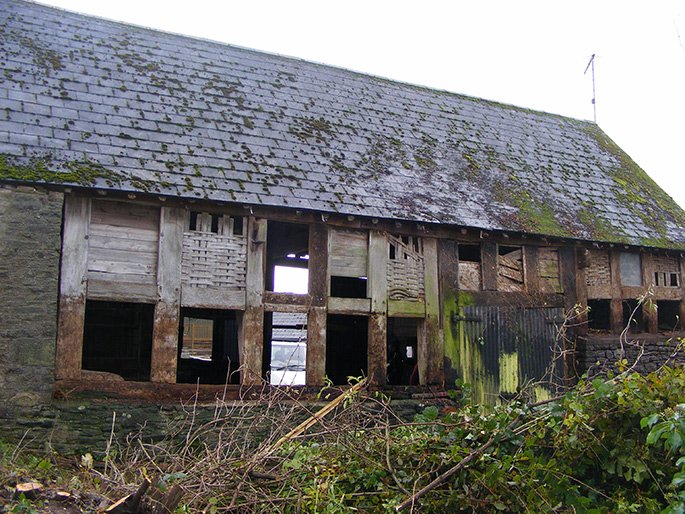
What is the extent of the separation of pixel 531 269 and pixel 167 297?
6.80 m

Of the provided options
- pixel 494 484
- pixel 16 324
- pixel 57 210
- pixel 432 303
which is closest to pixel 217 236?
pixel 57 210

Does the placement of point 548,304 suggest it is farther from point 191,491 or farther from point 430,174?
point 191,491

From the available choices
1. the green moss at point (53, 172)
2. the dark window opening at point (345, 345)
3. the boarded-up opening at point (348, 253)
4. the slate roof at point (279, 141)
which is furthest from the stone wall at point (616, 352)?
the green moss at point (53, 172)

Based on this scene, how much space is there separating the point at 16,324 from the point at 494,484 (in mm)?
6503

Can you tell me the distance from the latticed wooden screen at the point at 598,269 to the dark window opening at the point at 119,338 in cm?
889

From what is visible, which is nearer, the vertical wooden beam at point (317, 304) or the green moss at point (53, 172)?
the green moss at point (53, 172)

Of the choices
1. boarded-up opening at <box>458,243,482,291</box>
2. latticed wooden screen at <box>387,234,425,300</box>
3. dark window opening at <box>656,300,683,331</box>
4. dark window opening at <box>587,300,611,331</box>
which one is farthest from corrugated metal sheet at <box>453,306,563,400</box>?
dark window opening at <box>656,300,683,331</box>

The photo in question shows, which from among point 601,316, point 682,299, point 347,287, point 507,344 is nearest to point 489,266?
point 507,344

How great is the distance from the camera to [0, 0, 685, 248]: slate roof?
400 inches

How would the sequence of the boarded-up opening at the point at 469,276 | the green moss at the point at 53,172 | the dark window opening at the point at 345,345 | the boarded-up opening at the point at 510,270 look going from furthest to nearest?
the dark window opening at the point at 345,345 < the boarded-up opening at the point at 510,270 < the boarded-up opening at the point at 469,276 < the green moss at the point at 53,172

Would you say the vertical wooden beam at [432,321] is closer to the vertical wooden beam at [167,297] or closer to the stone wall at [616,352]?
the stone wall at [616,352]

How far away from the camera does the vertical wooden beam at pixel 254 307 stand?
406 inches

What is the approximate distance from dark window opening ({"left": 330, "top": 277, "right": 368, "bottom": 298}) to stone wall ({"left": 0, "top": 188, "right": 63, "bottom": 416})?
7.31 meters

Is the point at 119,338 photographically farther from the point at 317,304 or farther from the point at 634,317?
the point at 634,317
